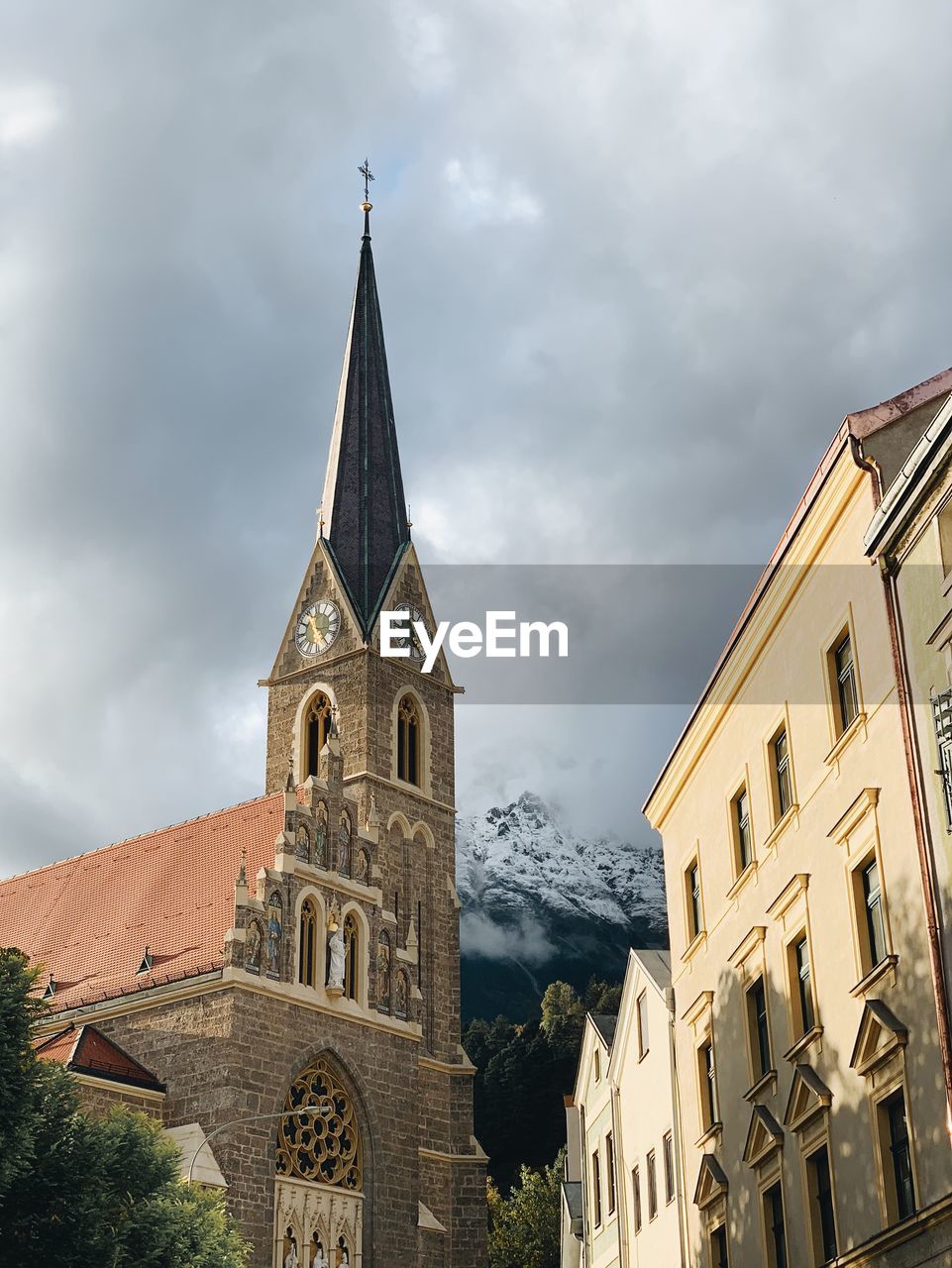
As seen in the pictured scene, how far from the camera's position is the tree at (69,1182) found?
23.3 m

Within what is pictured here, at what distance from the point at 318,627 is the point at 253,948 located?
1828cm

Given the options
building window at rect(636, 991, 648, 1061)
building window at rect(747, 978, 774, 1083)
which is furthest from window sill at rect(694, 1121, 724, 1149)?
building window at rect(636, 991, 648, 1061)

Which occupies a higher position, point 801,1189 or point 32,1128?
point 32,1128

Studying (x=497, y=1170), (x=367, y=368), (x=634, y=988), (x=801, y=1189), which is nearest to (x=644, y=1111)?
(x=634, y=988)

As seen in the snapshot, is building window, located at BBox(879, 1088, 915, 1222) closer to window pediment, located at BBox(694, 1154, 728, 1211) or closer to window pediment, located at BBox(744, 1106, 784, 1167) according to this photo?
window pediment, located at BBox(744, 1106, 784, 1167)

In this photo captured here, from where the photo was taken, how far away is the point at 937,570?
55.7 ft

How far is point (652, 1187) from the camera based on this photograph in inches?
1128

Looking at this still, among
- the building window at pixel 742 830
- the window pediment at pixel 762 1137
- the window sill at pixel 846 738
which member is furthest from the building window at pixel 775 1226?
the window sill at pixel 846 738

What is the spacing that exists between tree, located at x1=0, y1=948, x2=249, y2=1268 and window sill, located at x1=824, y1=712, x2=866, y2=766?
12.4 m

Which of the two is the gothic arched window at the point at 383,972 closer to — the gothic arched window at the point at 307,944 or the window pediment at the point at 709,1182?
the gothic arched window at the point at 307,944

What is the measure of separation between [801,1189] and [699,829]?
24.2 ft

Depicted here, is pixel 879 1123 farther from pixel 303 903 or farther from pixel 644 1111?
pixel 303 903

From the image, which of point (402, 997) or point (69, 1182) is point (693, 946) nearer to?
point (69, 1182)

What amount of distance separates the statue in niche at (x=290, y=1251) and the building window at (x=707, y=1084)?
599 inches
